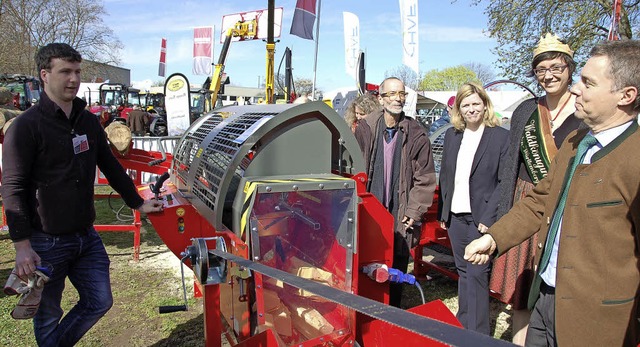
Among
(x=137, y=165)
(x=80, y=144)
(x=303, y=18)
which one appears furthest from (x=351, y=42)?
(x=80, y=144)

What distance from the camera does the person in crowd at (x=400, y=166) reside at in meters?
3.14

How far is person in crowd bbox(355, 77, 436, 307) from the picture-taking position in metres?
3.14

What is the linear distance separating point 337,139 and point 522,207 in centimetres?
108

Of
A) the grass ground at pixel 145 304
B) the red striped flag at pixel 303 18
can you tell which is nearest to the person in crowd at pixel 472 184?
the grass ground at pixel 145 304

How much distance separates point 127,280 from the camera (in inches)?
170

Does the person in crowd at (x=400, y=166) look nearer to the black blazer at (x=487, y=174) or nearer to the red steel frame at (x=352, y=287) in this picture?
the black blazer at (x=487, y=174)

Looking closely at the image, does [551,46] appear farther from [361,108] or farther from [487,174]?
[361,108]

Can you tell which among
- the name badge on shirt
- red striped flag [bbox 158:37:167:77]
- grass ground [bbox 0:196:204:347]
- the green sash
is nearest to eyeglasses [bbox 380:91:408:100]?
the green sash

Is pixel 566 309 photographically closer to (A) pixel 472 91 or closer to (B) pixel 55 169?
(A) pixel 472 91

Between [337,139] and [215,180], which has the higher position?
[337,139]

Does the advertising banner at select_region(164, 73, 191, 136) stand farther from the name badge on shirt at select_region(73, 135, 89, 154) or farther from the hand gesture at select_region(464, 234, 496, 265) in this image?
the hand gesture at select_region(464, 234, 496, 265)

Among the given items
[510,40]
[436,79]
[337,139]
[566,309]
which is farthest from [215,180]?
[436,79]

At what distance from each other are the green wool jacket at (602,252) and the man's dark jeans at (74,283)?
2252 millimetres

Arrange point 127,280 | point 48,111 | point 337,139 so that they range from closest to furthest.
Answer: point 48,111 < point 337,139 < point 127,280
